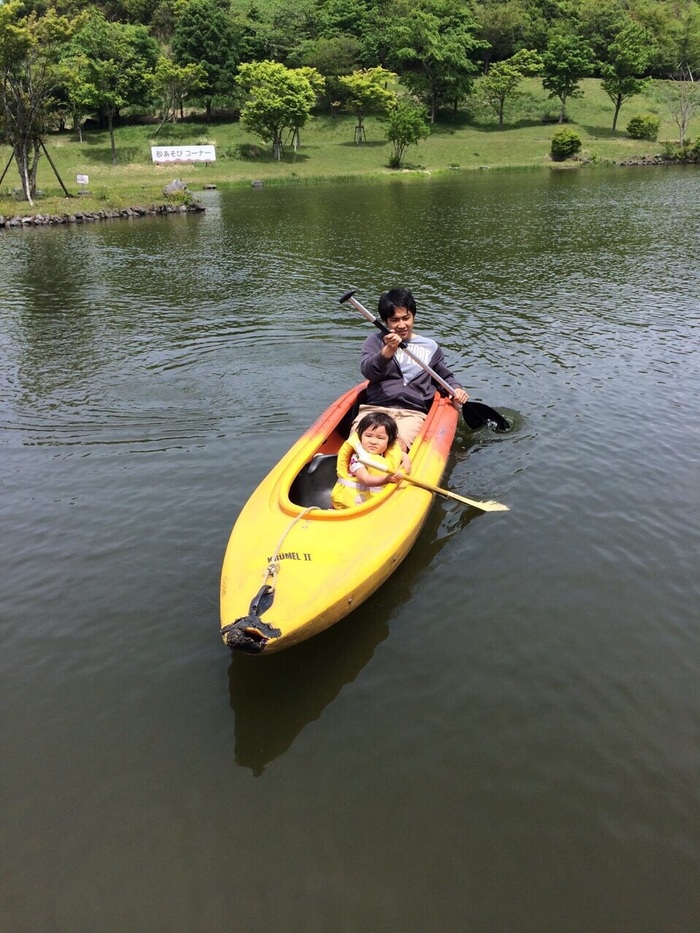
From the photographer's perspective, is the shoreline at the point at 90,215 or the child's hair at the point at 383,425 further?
the shoreline at the point at 90,215

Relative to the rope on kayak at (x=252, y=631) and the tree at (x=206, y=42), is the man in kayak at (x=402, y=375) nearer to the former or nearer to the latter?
the rope on kayak at (x=252, y=631)

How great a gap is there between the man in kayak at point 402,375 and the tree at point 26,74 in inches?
1296

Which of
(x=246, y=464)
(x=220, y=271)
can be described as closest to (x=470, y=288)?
(x=220, y=271)

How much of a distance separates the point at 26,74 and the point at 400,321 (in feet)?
118

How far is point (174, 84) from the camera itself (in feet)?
210

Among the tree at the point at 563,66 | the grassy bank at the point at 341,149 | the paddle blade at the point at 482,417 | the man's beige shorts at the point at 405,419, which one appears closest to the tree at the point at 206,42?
the grassy bank at the point at 341,149

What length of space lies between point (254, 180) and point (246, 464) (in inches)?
1875

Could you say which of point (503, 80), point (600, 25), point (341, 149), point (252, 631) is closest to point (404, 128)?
point (341, 149)

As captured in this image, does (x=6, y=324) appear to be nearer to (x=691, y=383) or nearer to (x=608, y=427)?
(x=608, y=427)

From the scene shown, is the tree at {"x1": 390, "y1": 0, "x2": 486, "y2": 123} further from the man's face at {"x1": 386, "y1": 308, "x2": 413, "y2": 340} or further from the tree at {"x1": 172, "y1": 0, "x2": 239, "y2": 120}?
the man's face at {"x1": 386, "y1": 308, "x2": 413, "y2": 340}

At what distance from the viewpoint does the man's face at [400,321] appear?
7797 mm

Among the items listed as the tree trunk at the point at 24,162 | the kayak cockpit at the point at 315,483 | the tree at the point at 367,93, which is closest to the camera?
the kayak cockpit at the point at 315,483

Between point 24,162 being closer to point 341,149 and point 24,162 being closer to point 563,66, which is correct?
point 341,149

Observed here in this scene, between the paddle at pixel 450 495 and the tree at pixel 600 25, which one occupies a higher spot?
the tree at pixel 600 25
